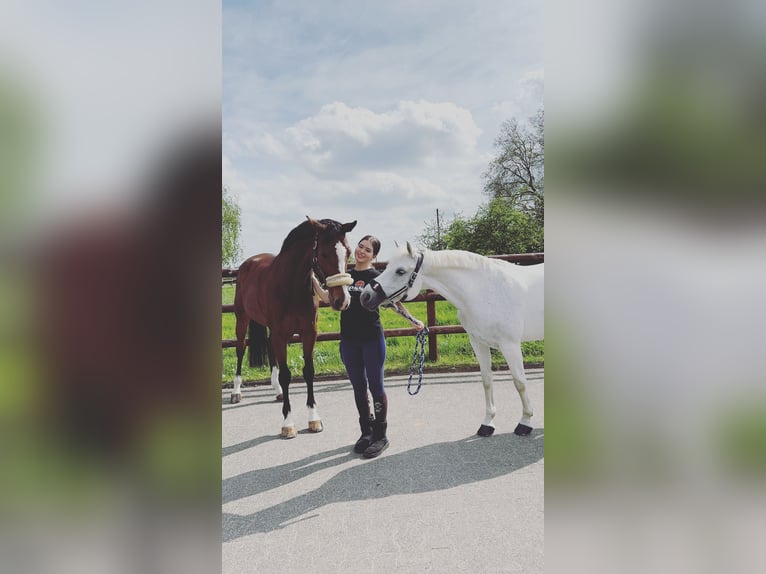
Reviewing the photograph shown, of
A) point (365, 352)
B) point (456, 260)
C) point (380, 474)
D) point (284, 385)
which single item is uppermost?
point (456, 260)

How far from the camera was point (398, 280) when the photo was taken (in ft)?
10.9

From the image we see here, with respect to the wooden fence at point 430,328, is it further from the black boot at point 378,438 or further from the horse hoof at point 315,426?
the black boot at point 378,438

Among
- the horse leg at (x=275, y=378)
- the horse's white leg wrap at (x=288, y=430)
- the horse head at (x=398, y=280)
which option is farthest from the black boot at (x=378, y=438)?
the horse leg at (x=275, y=378)

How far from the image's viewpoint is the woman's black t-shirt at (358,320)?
330 centimetres

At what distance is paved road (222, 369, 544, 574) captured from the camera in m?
1.96

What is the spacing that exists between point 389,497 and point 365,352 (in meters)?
1.07

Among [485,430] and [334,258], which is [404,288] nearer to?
[334,258]

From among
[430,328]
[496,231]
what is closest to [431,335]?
[430,328]

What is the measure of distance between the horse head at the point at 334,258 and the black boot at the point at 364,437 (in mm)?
949
